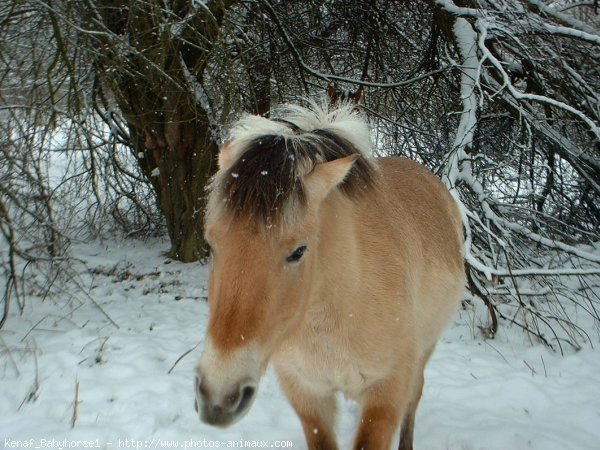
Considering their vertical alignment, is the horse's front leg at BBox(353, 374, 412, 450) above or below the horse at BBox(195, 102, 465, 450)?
below

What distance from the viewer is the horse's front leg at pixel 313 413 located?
2584 millimetres

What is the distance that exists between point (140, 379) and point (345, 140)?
2.63 m

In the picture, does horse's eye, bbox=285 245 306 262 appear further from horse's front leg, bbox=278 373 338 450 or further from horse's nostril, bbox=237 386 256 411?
horse's front leg, bbox=278 373 338 450

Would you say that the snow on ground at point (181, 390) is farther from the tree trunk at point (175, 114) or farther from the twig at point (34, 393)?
the tree trunk at point (175, 114)

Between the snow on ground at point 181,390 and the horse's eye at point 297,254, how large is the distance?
1822 mm

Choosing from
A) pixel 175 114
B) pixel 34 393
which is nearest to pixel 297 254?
pixel 34 393

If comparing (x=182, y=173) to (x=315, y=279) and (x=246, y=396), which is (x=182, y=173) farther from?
(x=246, y=396)

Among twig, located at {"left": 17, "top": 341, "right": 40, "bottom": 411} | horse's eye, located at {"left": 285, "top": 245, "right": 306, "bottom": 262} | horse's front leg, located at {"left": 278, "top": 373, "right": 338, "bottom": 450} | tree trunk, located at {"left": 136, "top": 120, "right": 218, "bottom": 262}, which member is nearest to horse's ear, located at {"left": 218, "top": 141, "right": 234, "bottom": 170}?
horse's eye, located at {"left": 285, "top": 245, "right": 306, "bottom": 262}

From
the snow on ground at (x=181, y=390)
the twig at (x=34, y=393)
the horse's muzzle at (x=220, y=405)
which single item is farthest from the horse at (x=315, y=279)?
the twig at (x=34, y=393)

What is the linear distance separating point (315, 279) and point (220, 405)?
2.38ft

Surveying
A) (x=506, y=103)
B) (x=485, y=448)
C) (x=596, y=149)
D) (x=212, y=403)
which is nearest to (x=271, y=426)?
(x=485, y=448)

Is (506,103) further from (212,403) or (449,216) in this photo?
(212,403)

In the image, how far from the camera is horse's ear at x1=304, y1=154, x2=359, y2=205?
204cm

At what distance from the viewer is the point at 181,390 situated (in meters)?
3.78
